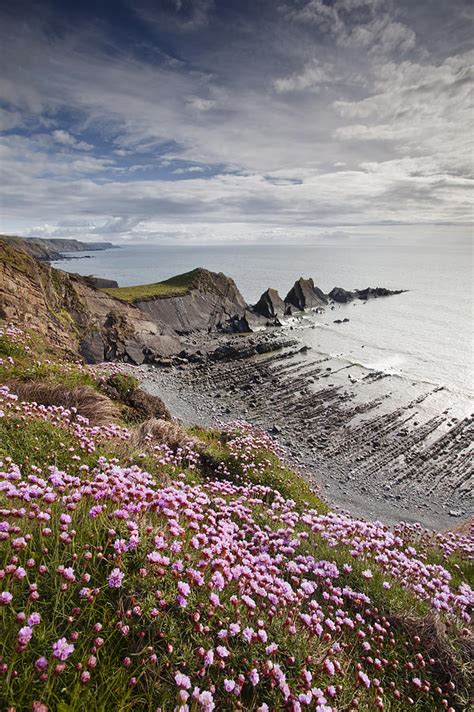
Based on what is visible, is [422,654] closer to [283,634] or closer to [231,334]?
[283,634]

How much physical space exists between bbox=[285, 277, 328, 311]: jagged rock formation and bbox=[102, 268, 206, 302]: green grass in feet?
76.9

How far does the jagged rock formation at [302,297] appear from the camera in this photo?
3406 inches

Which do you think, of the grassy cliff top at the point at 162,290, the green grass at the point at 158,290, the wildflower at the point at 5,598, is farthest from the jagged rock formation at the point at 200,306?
the wildflower at the point at 5,598

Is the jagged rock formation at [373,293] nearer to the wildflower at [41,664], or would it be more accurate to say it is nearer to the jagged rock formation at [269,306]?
the jagged rock formation at [269,306]

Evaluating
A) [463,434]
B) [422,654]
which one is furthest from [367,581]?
[463,434]

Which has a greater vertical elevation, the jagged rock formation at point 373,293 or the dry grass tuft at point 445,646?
the dry grass tuft at point 445,646

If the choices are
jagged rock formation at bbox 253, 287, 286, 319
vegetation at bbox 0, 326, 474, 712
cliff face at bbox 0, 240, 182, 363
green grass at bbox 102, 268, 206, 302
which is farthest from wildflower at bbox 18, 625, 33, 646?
jagged rock formation at bbox 253, 287, 286, 319

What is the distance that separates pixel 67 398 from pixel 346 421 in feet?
79.4

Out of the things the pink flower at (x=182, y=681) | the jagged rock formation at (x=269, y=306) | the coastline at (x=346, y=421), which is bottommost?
the coastline at (x=346, y=421)

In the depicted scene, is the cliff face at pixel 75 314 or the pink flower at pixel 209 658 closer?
the pink flower at pixel 209 658

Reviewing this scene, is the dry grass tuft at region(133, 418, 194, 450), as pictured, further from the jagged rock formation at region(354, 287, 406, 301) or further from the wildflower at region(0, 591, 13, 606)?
the jagged rock formation at region(354, 287, 406, 301)

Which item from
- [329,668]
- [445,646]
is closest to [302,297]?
[445,646]

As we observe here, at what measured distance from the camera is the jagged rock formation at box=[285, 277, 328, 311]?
284 feet

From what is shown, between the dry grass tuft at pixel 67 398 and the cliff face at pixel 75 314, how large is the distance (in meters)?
11.9
